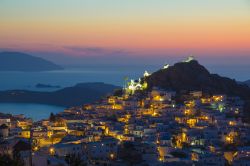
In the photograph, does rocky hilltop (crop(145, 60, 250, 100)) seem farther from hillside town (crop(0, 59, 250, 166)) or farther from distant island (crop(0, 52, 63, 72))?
Result: distant island (crop(0, 52, 63, 72))

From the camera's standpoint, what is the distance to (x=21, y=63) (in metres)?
157

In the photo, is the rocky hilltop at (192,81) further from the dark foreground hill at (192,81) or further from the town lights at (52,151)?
the town lights at (52,151)

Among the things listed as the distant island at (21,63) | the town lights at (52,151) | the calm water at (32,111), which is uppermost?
the distant island at (21,63)

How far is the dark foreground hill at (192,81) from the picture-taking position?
29736 mm

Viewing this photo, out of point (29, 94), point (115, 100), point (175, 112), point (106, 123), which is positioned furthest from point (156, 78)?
point (29, 94)

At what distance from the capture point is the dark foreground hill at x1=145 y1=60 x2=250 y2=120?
1171 inches

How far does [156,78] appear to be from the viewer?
30625 millimetres

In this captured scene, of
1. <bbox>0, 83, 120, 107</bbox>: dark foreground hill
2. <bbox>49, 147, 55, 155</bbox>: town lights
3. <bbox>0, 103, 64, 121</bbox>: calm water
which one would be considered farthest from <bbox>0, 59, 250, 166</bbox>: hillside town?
<bbox>0, 83, 120, 107</bbox>: dark foreground hill

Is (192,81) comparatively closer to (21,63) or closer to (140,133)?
(140,133)

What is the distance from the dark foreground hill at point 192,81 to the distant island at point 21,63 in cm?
12554

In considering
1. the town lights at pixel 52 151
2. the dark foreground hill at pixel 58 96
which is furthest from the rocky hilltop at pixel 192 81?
the dark foreground hill at pixel 58 96

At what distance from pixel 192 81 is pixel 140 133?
10762 millimetres

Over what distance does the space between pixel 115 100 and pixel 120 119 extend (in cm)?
455

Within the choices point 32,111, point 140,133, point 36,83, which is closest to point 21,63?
point 36,83
